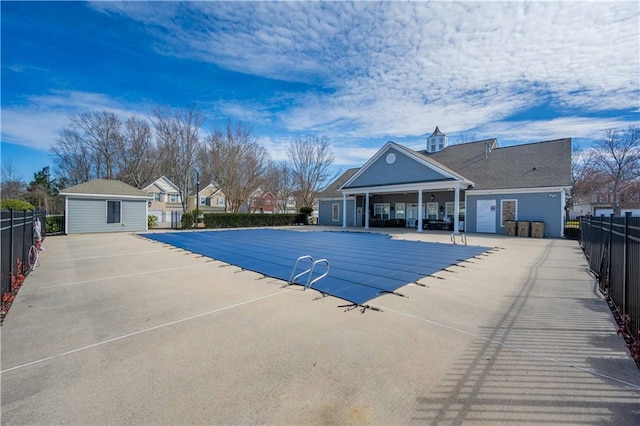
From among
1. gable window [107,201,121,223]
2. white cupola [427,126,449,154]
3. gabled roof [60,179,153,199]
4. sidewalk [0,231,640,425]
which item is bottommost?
sidewalk [0,231,640,425]

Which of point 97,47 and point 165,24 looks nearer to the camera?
point 165,24

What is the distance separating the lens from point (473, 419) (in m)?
2.09

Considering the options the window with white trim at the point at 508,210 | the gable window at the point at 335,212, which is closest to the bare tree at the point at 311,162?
the gable window at the point at 335,212

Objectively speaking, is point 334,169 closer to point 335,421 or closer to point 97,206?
point 97,206

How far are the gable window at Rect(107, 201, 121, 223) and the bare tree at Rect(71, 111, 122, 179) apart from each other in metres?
16.7

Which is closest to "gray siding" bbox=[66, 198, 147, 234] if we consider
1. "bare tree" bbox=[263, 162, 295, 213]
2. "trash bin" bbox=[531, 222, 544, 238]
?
"bare tree" bbox=[263, 162, 295, 213]

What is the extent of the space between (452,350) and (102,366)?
363 cm

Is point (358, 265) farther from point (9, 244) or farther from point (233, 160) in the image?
point (233, 160)

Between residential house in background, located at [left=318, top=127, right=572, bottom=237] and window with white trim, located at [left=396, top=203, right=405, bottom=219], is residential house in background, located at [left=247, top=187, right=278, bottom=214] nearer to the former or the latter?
residential house in background, located at [left=318, top=127, right=572, bottom=237]

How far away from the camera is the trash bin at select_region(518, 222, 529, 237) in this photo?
54.4 ft

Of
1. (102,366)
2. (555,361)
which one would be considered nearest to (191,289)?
(102,366)

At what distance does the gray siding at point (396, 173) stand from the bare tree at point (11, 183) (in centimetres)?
4022

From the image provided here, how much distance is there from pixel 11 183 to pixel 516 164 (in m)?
53.3

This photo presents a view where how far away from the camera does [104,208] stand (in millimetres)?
19047
